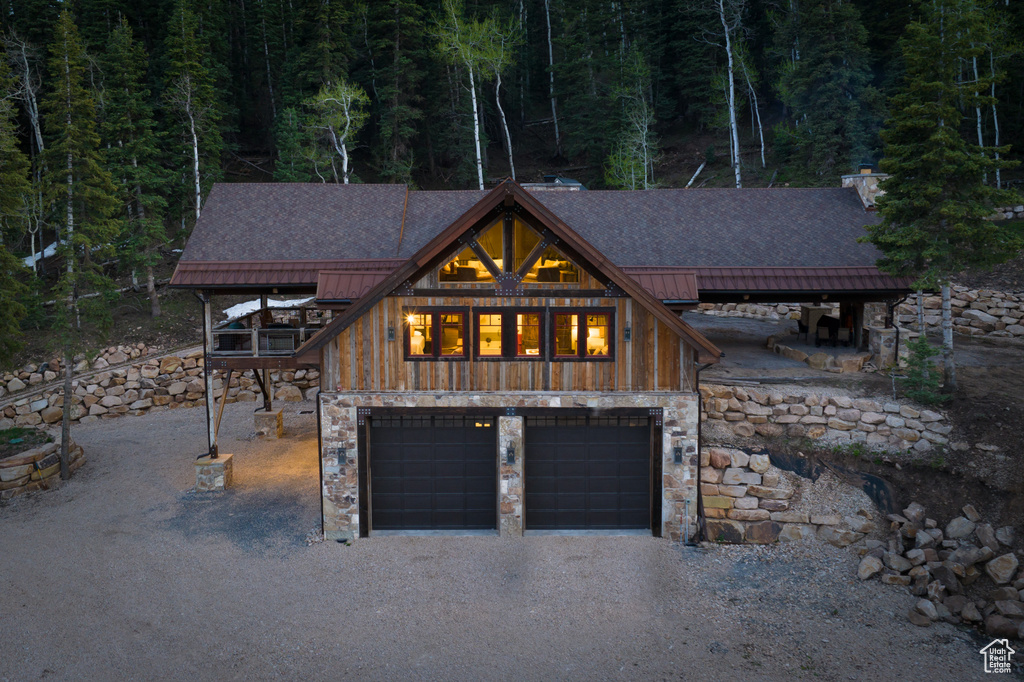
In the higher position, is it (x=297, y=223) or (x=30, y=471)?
(x=297, y=223)

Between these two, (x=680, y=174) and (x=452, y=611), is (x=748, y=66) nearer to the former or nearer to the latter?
(x=680, y=174)

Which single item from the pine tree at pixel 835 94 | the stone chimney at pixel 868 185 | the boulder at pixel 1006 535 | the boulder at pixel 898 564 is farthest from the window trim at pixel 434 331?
the pine tree at pixel 835 94

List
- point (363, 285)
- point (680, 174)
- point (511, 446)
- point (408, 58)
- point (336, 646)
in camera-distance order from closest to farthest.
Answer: point (336, 646) < point (511, 446) < point (363, 285) < point (408, 58) < point (680, 174)

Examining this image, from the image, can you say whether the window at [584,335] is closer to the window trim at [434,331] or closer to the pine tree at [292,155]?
the window trim at [434,331]

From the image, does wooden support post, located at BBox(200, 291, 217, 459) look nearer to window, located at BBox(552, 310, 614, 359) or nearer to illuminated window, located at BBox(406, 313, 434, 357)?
illuminated window, located at BBox(406, 313, 434, 357)

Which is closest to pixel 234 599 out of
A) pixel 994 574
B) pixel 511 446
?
pixel 511 446

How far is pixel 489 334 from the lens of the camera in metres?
16.3

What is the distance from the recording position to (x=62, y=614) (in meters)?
13.5

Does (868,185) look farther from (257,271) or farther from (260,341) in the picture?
(260,341)

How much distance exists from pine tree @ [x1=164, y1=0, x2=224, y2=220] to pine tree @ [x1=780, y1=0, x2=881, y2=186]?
32.1 metres

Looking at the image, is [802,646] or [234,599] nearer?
[802,646]

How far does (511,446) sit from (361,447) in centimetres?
376

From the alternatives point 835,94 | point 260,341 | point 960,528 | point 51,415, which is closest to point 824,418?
point 960,528

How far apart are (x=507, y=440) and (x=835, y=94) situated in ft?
99.5
